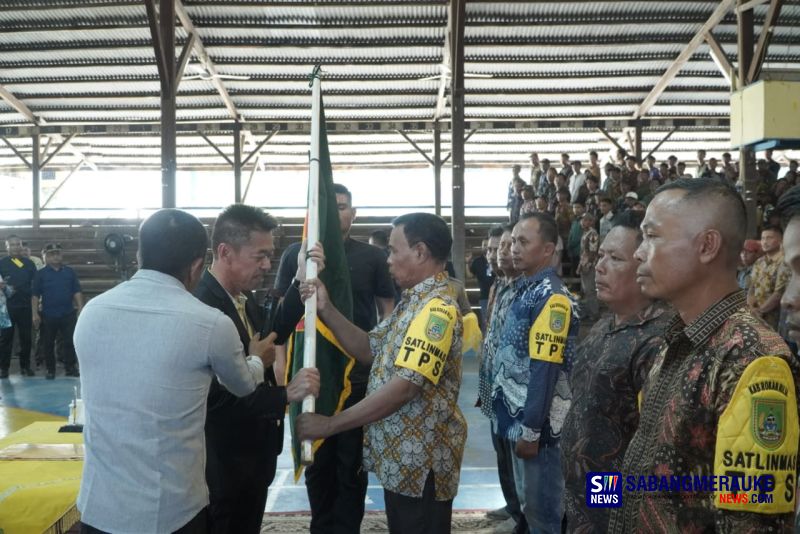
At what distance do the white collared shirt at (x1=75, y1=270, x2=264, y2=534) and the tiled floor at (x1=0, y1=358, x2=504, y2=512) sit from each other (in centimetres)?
251

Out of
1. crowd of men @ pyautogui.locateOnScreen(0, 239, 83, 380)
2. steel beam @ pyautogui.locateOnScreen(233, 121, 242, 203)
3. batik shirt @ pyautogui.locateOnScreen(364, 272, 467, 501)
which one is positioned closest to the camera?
batik shirt @ pyautogui.locateOnScreen(364, 272, 467, 501)

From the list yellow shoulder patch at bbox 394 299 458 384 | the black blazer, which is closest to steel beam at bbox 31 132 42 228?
the black blazer

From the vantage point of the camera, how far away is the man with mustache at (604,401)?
76.7 inches

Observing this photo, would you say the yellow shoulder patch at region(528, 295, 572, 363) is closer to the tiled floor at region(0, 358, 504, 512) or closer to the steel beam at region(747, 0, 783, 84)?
the tiled floor at region(0, 358, 504, 512)

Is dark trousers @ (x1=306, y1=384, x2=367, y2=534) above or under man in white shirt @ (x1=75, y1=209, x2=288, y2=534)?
under

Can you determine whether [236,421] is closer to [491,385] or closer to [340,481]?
[340,481]

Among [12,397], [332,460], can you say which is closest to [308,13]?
[12,397]

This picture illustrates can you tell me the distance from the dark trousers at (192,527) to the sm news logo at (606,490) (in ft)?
3.43

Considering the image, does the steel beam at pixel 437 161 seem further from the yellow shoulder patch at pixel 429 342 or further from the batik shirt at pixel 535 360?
the yellow shoulder patch at pixel 429 342

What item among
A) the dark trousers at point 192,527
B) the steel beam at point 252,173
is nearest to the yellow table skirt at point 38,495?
the dark trousers at point 192,527

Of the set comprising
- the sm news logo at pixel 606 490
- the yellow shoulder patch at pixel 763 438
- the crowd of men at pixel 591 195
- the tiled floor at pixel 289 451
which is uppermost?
the crowd of men at pixel 591 195

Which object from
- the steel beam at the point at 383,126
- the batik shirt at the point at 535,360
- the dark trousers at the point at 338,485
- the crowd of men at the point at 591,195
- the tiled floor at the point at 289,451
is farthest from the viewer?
the steel beam at the point at 383,126

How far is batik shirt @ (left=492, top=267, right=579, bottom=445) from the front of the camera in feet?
9.62

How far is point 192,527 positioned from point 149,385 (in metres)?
0.42
